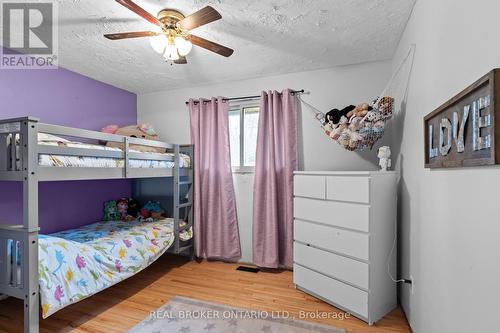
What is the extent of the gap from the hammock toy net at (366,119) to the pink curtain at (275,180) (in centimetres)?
58

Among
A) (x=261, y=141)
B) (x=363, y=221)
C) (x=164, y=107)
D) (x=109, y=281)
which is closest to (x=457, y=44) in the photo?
(x=363, y=221)

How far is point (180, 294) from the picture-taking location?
235 centimetres

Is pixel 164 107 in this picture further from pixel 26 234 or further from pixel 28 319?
pixel 28 319

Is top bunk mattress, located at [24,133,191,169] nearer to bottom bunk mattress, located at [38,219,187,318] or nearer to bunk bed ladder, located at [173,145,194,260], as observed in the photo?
bunk bed ladder, located at [173,145,194,260]

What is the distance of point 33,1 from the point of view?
1667 millimetres

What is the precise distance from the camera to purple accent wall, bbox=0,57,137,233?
2.27 metres

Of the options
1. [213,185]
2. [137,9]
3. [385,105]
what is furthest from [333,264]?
[137,9]

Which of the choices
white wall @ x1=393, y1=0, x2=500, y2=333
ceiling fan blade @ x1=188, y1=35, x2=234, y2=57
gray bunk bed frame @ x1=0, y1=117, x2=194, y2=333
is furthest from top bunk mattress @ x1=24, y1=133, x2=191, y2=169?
white wall @ x1=393, y1=0, x2=500, y2=333

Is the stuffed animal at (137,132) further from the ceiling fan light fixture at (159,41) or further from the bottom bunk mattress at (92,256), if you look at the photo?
the ceiling fan light fixture at (159,41)

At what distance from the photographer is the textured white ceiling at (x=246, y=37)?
170cm

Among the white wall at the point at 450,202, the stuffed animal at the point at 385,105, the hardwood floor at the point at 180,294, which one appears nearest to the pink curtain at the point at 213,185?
the hardwood floor at the point at 180,294

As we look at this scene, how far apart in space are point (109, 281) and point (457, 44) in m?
2.73

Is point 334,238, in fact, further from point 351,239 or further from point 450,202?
point 450,202

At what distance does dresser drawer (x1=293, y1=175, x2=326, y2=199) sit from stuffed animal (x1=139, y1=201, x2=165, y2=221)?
6.24 ft
